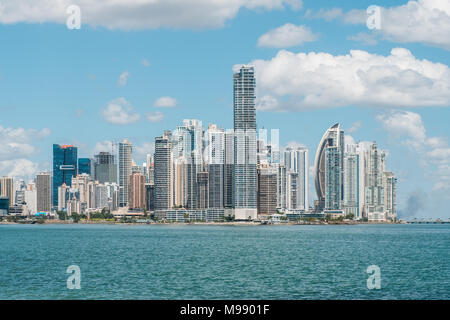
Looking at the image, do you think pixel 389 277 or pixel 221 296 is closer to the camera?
pixel 221 296

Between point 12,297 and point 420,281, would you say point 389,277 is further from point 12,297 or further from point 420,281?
point 12,297

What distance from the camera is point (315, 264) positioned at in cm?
5875

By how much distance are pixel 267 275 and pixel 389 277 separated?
8904 millimetres
